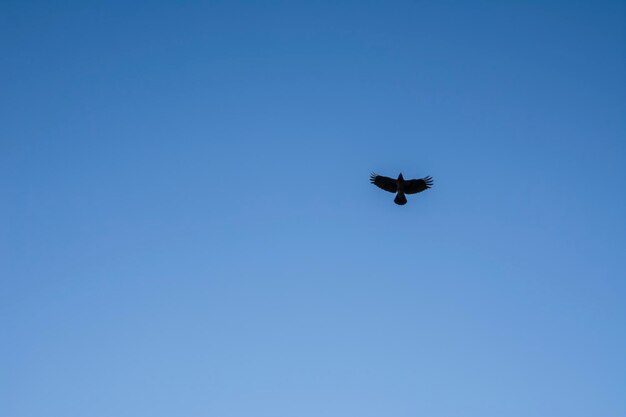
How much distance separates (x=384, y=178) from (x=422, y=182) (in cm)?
166

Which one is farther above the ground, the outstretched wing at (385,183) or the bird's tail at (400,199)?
the outstretched wing at (385,183)

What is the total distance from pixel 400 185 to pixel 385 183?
2.37ft

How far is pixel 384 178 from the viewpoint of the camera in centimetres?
2275

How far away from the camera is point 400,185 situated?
22469mm

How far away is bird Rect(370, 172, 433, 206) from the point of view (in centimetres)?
2239

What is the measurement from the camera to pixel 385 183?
75.0ft

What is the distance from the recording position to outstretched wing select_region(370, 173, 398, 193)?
74.5 ft

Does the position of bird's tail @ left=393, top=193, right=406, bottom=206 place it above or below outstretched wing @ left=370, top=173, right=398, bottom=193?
below

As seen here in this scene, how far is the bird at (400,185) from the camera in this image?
22391mm

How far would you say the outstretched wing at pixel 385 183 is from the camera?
74.5 feet
